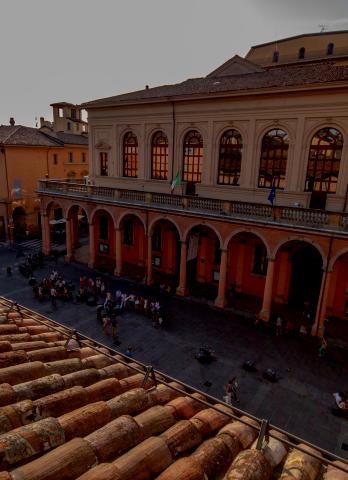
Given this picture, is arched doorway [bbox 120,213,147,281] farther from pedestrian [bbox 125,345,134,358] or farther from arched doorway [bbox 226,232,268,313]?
pedestrian [bbox 125,345,134,358]

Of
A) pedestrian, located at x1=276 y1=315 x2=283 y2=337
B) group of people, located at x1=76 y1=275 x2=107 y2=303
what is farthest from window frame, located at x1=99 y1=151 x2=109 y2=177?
pedestrian, located at x1=276 y1=315 x2=283 y2=337

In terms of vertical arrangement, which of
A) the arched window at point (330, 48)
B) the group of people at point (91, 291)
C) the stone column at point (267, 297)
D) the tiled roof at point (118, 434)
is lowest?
the group of people at point (91, 291)

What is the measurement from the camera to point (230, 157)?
75.2 feet

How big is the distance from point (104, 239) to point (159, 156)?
34.0 feet

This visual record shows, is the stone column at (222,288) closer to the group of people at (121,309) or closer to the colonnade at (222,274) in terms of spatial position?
the colonnade at (222,274)

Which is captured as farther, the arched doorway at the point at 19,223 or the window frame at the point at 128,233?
the arched doorway at the point at 19,223

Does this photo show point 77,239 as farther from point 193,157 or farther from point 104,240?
point 193,157

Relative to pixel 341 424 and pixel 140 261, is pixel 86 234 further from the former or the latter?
pixel 341 424

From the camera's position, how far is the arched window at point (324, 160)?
62.7ft

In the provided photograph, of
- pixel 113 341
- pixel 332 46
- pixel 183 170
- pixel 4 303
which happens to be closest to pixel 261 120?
pixel 183 170

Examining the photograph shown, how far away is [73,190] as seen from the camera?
29000 millimetres

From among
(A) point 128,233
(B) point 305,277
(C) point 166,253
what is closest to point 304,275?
(B) point 305,277

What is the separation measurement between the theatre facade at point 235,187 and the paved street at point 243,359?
2079 mm

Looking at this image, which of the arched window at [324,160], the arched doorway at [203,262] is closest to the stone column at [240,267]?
the arched doorway at [203,262]
